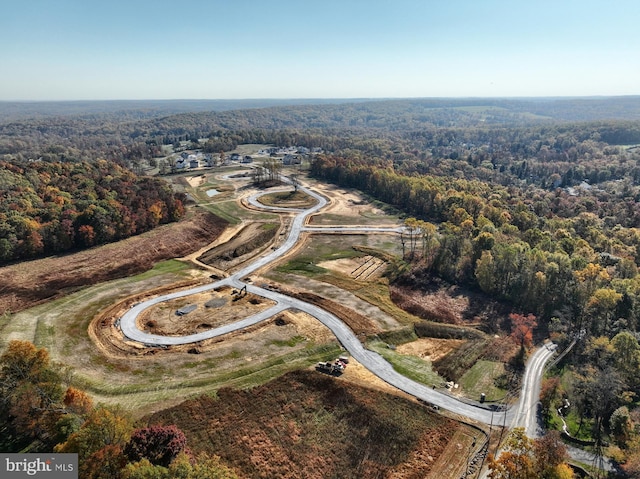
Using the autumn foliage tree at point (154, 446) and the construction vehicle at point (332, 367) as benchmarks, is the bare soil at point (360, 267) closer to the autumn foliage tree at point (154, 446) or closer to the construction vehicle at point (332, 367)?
the construction vehicle at point (332, 367)

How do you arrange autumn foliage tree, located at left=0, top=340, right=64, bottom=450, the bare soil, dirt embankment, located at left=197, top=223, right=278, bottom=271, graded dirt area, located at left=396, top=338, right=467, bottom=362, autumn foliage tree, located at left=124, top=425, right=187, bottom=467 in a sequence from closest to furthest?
1. autumn foliage tree, located at left=124, top=425, right=187, bottom=467
2. autumn foliage tree, located at left=0, top=340, right=64, bottom=450
3. graded dirt area, located at left=396, top=338, right=467, bottom=362
4. the bare soil
5. dirt embankment, located at left=197, top=223, right=278, bottom=271

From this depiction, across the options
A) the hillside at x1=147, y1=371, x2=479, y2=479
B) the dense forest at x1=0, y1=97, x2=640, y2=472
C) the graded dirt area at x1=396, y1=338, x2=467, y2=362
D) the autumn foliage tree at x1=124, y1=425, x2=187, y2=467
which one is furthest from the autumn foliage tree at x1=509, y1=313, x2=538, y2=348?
the autumn foliage tree at x1=124, y1=425, x2=187, y2=467

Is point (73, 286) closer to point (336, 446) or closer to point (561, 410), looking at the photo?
point (336, 446)

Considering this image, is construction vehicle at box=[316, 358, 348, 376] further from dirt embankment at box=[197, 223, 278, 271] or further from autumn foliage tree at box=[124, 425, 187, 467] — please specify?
dirt embankment at box=[197, 223, 278, 271]

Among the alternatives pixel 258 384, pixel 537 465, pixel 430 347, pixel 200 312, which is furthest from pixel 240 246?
pixel 537 465

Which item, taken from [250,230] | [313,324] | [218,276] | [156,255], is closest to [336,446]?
[313,324]

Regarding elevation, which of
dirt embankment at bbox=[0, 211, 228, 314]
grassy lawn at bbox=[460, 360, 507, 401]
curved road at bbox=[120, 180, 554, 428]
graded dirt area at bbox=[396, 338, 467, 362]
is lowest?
graded dirt area at bbox=[396, 338, 467, 362]

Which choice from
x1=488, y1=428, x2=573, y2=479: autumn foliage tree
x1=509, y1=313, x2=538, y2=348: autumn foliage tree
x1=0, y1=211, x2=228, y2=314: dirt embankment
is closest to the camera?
x1=488, y1=428, x2=573, y2=479: autumn foliage tree

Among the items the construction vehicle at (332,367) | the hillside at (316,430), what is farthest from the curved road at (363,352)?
the construction vehicle at (332,367)
